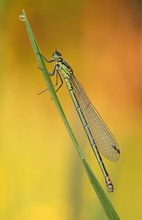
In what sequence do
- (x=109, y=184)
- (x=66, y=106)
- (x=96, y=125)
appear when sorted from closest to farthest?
1. (x=109, y=184)
2. (x=96, y=125)
3. (x=66, y=106)

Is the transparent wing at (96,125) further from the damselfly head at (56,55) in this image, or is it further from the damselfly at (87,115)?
the damselfly head at (56,55)

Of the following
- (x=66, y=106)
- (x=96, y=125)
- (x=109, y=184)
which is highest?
(x=66, y=106)

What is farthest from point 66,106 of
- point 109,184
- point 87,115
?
point 109,184

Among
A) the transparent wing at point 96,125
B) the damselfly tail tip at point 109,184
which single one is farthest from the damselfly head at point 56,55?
the damselfly tail tip at point 109,184

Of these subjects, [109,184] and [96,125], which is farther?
[96,125]

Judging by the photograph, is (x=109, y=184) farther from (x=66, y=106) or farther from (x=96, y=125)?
(x=66, y=106)

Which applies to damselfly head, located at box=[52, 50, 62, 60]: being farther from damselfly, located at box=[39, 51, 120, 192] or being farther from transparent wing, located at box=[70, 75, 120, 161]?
transparent wing, located at box=[70, 75, 120, 161]

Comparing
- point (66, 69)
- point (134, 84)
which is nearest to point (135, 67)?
point (134, 84)
